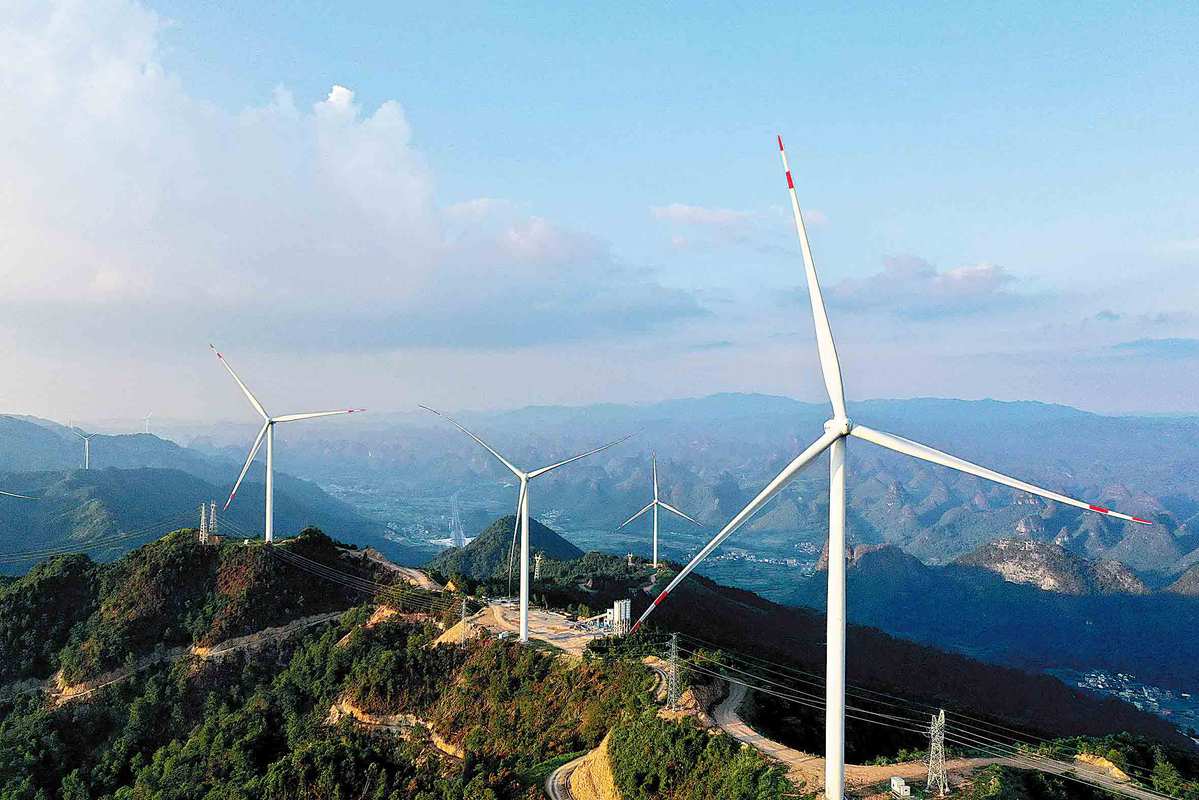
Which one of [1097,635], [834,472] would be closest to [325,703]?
[834,472]

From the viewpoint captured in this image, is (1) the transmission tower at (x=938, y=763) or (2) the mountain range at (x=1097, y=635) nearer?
(1) the transmission tower at (x=938, y=763)

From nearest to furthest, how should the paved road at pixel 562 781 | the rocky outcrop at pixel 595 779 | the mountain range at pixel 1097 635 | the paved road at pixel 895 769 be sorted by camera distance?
1. the paved road at pixel 895 769
2. the rocky outcrop at pixel 595 779
3. the paved road at pixel 562 781
4. the mountain range at pixel 1097 635

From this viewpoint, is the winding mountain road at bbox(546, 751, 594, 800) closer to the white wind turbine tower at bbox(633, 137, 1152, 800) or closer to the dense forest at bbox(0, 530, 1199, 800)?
the dense forest at bbox(0, 530, 1199, 800)

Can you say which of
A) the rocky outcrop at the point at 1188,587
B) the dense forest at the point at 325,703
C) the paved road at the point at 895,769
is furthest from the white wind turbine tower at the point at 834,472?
the rocky outcrop at the point at 1188,587

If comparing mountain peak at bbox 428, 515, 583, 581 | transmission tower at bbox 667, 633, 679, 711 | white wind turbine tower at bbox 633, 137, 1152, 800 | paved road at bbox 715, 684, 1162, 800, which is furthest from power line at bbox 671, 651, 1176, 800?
mountain peak at bbox 428, 515, 583, 581

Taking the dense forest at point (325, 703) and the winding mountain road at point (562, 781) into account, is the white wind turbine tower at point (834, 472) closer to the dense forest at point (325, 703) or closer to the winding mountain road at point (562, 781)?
the dense forest at point (325, 703)

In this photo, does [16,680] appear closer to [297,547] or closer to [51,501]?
[297,547]
